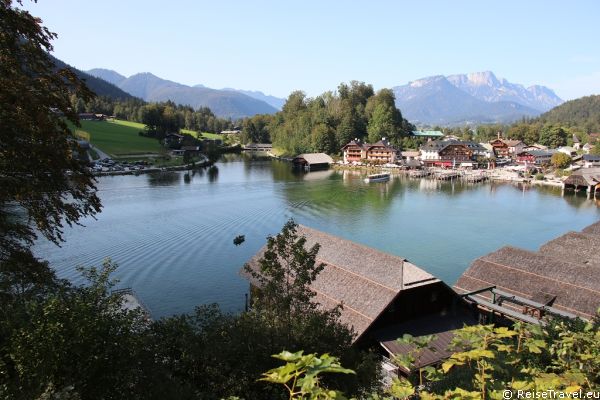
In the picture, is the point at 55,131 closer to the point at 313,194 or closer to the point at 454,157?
the point at 313,194

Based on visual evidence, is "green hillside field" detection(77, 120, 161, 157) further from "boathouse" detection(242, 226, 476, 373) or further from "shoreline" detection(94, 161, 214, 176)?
"boathouse" detection(242, 226, 476, 373)

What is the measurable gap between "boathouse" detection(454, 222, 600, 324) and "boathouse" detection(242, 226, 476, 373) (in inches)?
72.8

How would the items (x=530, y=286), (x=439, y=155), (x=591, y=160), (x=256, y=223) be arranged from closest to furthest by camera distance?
(x=530, y=286) < (x=256, y=223) < (x=591, y=160) < (x=439, y=155)

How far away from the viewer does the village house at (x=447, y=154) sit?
3049 inches

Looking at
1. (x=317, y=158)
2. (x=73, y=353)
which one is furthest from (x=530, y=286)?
(x=317, y=158)

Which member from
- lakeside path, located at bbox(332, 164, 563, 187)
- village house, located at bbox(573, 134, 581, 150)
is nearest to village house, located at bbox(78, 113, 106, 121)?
lakeside path, located at bbox(332, 164, 563, 187)

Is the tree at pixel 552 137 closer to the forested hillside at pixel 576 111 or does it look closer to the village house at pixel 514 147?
the village house at pixel 514 147

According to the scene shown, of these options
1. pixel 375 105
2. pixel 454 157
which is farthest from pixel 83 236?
pixel 375 105

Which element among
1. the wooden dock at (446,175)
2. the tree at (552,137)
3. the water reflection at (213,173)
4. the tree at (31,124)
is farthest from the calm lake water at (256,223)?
the tree at (552,137)

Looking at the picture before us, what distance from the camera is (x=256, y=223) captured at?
111ft

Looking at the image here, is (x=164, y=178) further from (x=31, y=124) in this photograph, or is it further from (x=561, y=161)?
(x=561, y=161)

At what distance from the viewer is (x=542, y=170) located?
69688 millimetres

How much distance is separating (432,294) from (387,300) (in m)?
2.27


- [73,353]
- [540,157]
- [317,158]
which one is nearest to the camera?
[73,353]
